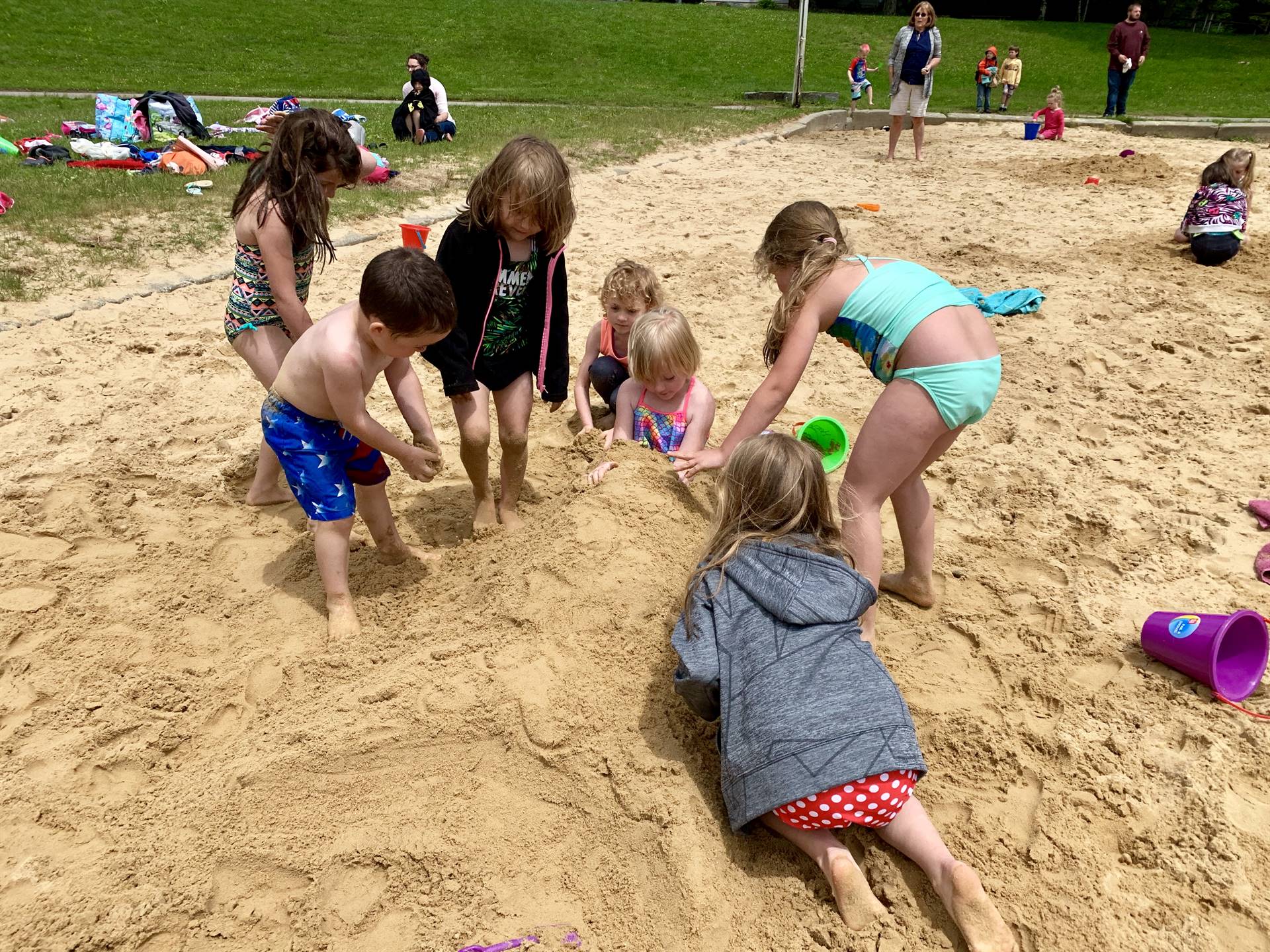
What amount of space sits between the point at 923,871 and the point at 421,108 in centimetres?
1213

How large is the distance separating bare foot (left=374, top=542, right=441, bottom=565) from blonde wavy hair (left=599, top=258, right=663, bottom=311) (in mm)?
1647

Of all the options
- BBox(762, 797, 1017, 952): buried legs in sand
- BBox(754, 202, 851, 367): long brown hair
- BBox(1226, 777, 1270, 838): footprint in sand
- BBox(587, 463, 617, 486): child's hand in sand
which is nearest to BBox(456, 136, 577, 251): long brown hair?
BBox(754, 202, 851, 367): long brown hair

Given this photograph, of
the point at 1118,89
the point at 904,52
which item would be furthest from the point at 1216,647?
the point at 1118,89

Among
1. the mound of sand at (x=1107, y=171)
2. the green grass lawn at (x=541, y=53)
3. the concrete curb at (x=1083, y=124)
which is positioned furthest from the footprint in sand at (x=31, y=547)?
the green grass lawn at (x=541, y=53)

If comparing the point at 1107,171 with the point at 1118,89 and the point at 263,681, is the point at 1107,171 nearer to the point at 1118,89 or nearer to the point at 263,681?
the point at 1118,89

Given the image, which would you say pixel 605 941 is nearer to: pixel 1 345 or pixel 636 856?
pixel 636 856

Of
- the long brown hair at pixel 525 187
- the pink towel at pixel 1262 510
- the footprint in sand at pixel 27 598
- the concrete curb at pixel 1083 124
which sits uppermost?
the concrete curb at pixel 1083 124

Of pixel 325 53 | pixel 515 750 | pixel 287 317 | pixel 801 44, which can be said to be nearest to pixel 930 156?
pixel 801 44

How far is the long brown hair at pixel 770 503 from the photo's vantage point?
96.6 inches

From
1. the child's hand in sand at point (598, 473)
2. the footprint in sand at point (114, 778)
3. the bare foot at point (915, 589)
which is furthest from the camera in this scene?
the child's hand in sand at point (598, 473)

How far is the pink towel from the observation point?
3682 millimetres

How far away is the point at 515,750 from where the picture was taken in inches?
97.9

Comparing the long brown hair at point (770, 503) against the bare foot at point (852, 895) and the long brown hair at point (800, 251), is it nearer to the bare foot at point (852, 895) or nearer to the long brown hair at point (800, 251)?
the long brown hair at point (800, 251)

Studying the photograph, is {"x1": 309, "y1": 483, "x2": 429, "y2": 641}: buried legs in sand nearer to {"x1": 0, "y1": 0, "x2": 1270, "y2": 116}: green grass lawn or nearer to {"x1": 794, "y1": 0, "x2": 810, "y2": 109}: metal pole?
{"x1": 0, "y1": 0, "x2": 1270, "y2": 116}: green grass lawn
